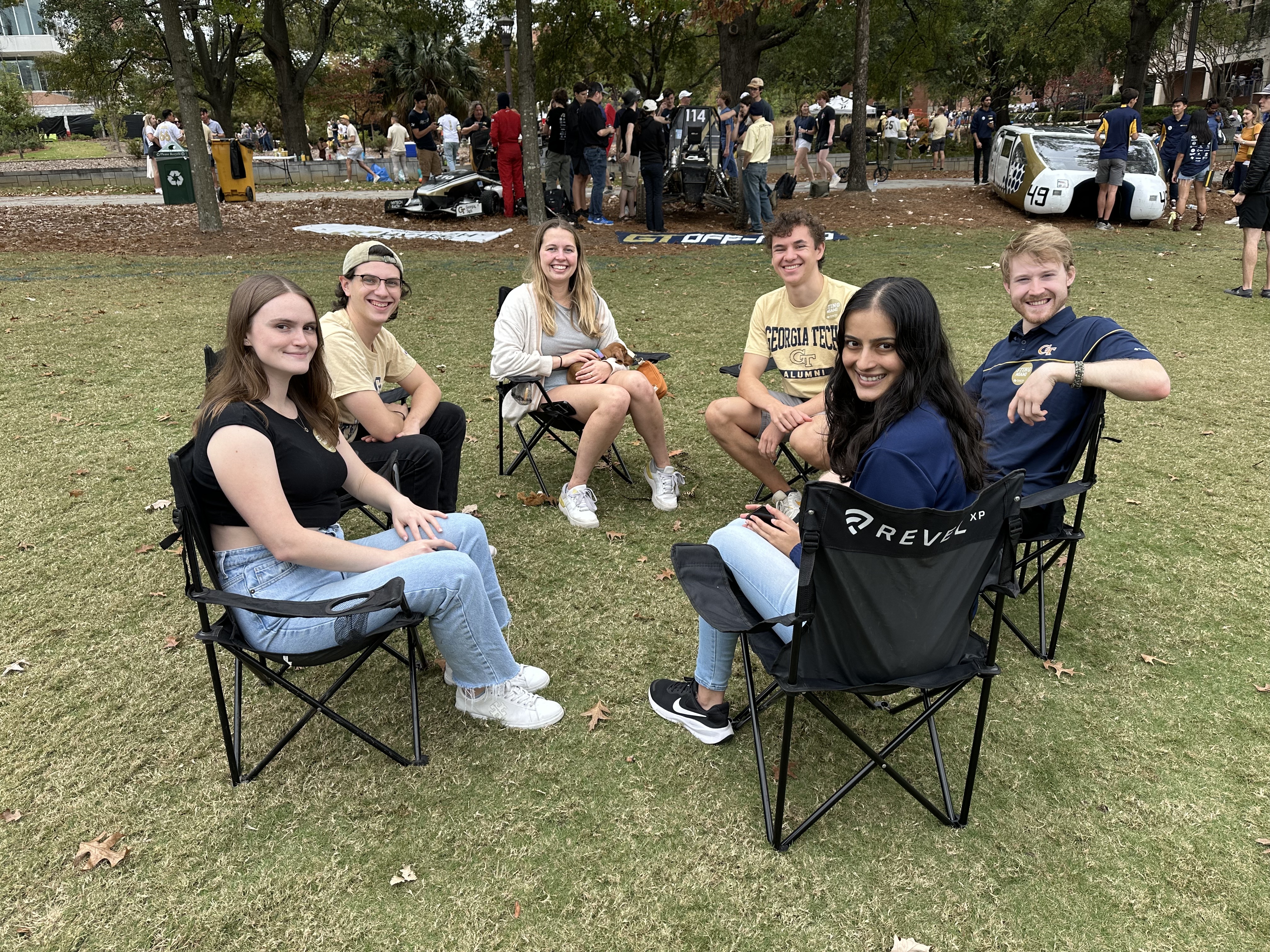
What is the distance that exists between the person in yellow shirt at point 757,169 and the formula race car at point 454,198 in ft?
14.2

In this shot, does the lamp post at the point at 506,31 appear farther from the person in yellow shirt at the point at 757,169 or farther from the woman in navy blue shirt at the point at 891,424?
the woman in navy blue shirt at the point at 891,424

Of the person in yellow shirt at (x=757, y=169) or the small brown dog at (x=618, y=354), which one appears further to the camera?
the person in yellow shirt at (x=757, y=169)

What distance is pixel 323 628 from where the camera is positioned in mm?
2412

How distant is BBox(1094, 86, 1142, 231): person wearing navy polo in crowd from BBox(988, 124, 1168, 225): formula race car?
206mm

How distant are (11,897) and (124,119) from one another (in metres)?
49.1

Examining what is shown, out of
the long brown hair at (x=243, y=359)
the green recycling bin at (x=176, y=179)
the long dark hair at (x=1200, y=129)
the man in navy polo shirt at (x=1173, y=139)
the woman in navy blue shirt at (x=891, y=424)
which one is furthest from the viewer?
the green recycling bin at (x=176, y=179)

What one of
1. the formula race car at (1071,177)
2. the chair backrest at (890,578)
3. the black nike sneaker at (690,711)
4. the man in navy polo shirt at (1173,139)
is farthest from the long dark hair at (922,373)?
the man in navy polo shirt at (1173,139)

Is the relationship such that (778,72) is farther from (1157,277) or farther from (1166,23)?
(1157,277)

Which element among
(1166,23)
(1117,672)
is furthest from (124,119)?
(1117,672)

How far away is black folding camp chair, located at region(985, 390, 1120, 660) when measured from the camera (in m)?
2.90

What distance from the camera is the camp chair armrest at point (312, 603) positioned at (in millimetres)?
2258

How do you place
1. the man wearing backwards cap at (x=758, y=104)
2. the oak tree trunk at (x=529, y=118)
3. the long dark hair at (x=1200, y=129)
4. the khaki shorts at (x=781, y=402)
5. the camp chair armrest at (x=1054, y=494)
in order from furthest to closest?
the long dark hair at (x=1200, y=129) < the man wearing backwards cap at (x=758, y=104) < the oak tree trunk at (x=529, y=118) < the khaki shorts at (x=781, y=402) < the camp chair armrest at (x=1054, y=494)

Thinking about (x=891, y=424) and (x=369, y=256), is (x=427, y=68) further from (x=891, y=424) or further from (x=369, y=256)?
(x=891, y=424)

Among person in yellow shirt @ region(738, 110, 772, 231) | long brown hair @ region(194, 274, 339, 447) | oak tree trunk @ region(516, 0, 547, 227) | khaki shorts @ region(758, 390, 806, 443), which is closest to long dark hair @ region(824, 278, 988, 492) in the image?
long brown hair @ region(194, 274, 339, 447)
